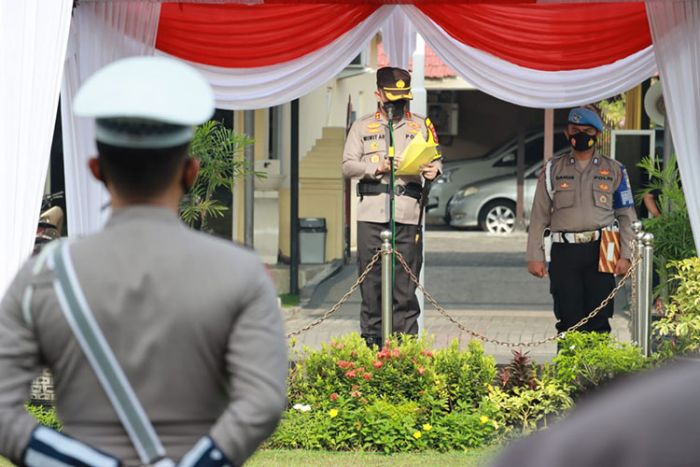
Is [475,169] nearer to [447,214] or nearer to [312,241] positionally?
[447,214]

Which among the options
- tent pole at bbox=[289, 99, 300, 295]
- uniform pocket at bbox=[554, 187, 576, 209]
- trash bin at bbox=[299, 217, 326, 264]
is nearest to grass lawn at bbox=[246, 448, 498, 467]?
uniform pocket at bbox=[554, 187, 576, 209]

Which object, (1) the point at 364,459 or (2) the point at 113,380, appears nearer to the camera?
(2) the point at 113,380

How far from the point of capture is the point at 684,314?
8.33m

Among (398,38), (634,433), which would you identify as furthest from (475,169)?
(634,433)

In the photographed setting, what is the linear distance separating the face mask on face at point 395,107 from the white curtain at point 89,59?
1.70m

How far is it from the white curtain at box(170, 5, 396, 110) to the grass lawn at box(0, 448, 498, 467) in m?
3.04

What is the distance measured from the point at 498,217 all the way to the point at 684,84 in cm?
1455

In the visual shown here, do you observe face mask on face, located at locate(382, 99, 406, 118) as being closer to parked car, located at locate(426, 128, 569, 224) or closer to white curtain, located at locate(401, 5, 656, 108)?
white curtain, located at locate(401, 5, 656, 108)

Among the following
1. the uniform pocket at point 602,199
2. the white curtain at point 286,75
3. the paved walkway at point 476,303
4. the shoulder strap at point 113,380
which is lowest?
the paved walkway at point 476,303

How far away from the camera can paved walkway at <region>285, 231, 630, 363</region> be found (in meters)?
12.0

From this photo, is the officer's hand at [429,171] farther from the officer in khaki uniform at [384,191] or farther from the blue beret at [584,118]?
the blue beret at [584,118]

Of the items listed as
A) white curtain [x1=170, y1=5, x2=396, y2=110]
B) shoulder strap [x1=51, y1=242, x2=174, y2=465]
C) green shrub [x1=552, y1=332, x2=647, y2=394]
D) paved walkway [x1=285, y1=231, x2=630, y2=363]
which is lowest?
paved walkway [x1=285, y1=231, x2=630, y2=363]

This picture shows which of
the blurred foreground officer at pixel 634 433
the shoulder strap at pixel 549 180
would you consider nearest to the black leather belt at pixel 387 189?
the shoulder strap at pixel 549 180

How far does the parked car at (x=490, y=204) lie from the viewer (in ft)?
75.4
